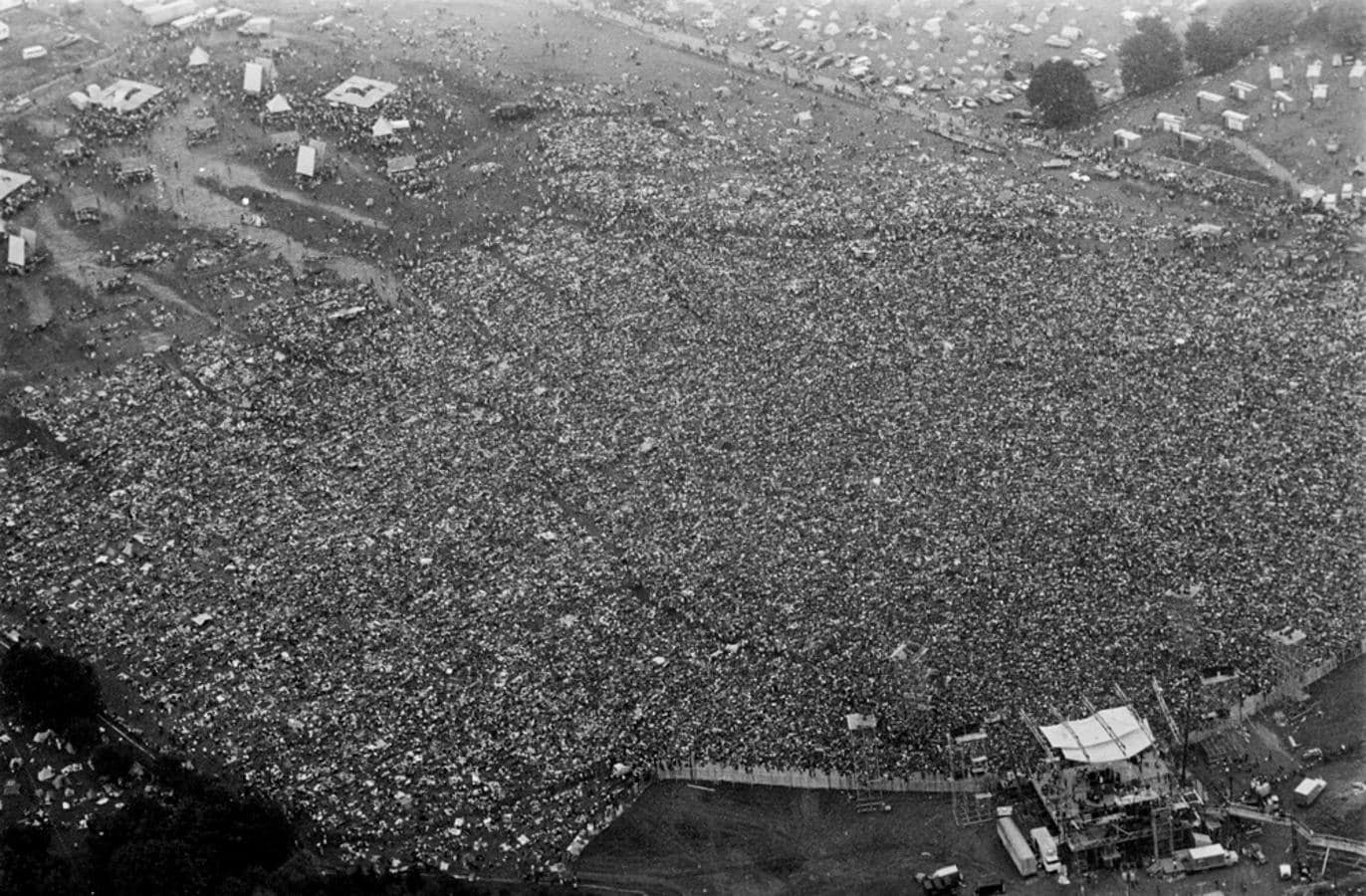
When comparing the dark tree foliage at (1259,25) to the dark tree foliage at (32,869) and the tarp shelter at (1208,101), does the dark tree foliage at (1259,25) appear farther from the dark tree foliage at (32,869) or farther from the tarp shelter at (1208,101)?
the dark tree foliage at (32,869)

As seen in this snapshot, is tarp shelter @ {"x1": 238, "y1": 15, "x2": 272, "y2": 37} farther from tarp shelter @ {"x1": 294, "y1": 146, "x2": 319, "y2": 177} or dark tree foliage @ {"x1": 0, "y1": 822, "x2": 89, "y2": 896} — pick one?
dark tree foliage @ {"x1": 0, "y1": 822, "x2": 89, "y2": 896}

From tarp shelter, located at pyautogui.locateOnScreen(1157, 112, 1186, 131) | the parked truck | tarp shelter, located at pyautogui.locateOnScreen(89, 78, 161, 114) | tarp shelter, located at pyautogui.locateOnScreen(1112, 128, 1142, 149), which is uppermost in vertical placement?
tarp shelter, located at pyautogui.locateOnScreen(1157, 112, 1186, 131)

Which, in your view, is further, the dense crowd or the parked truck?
the dense crowd

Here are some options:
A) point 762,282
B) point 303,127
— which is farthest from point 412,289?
point 303,127

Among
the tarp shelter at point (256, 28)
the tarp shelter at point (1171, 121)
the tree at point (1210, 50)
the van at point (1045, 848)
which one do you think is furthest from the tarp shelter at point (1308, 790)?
the tarp shelter at point (256, 28)

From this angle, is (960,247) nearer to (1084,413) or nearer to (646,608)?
(1084,413)

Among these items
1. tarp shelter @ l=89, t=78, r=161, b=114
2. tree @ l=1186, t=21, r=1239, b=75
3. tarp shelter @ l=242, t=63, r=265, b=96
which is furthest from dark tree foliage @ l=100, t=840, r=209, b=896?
tree @ l=1186, t=21, r=1239, b=75
